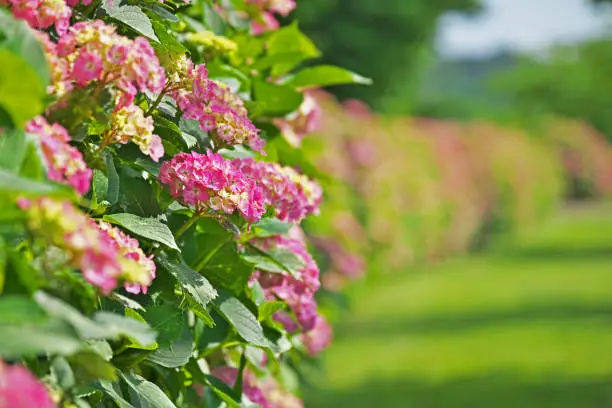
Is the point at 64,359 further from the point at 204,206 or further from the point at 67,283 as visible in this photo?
the point at 204,206

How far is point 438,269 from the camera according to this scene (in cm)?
1457

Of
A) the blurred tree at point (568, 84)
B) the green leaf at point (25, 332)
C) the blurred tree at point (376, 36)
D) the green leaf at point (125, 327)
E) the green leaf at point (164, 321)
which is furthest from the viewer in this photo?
the blurred tree at point (568, 84)

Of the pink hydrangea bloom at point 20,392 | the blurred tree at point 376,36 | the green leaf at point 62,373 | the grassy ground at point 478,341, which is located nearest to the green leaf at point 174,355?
the green leaf at point 62,373

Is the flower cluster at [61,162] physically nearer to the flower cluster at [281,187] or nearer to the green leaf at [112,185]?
the green leaf at [112,185]

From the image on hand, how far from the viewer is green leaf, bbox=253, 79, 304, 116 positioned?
2.42 metres

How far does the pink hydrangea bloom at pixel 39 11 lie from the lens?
141cm

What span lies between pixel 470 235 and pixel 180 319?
15.5 m

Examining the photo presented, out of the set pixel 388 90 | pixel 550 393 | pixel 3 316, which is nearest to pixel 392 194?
pixel 550 393

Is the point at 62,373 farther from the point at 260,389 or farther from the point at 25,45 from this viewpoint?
the point at 260,389

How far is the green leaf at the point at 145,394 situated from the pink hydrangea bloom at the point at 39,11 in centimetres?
56

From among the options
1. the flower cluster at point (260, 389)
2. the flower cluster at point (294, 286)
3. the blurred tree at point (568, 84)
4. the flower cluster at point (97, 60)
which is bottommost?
the blurred tree at point (568, 84)

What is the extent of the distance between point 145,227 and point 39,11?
370mm

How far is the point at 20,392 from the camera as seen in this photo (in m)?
0.96

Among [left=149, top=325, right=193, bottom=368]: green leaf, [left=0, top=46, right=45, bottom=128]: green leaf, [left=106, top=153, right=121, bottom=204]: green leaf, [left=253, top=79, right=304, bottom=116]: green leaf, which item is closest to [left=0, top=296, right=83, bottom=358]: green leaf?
[left=0, top=46, right=45, bottom=128]: green leaf
